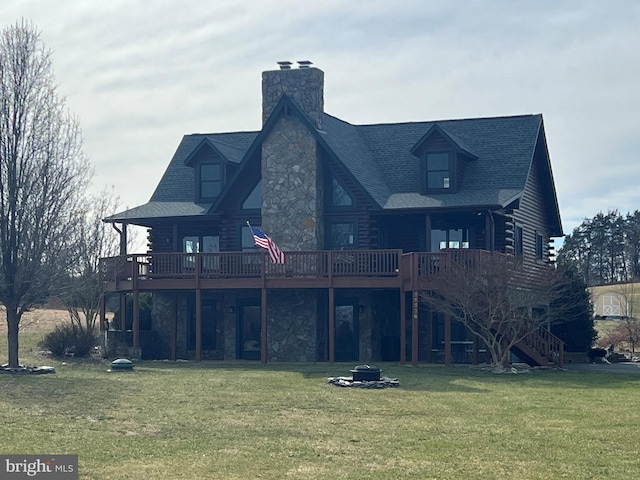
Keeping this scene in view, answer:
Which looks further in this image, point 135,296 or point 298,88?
point 298,88

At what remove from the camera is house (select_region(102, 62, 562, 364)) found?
111ft

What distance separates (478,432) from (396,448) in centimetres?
217

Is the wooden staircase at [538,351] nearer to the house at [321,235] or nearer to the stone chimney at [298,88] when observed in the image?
the house at [321,235]

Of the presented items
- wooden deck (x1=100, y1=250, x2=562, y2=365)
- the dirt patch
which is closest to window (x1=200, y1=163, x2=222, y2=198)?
wooden deck (x1=100, y1=250, x2=562, y2=365)

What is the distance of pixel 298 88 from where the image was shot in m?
36.2

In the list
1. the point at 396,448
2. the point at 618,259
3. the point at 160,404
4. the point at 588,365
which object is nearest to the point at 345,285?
the point at 588,365

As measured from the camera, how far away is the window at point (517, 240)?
121 feet

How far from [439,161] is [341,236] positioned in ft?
14.0

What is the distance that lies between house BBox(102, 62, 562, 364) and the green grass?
7.55m

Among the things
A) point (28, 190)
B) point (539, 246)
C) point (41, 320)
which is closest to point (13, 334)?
point (28, 190)

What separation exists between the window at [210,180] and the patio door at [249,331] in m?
4.71

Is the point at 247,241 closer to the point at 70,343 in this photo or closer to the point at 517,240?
the point at 70,343

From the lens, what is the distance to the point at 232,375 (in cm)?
2761

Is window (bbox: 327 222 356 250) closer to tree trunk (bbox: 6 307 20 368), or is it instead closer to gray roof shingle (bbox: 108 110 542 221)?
gray roof shingle (bbox: 108 110 542 221)
